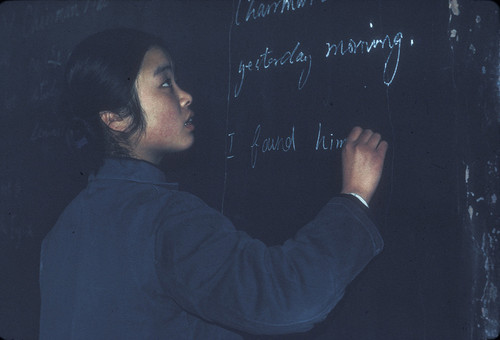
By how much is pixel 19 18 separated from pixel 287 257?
1.77 m

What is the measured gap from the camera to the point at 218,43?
1376mm

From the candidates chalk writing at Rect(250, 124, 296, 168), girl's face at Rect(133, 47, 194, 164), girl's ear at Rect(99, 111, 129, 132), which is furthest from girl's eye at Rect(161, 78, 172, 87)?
chalk writing at Rect(250, 124, 296, 168)

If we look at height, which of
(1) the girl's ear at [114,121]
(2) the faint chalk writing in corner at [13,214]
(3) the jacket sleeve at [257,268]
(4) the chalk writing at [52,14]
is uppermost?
(4) the chalk writing at [52,14]

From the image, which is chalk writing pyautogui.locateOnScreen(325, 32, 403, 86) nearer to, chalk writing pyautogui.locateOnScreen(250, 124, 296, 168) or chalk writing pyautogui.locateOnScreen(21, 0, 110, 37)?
chalk writing pyautogui.locateOnScreen(250, 124, 296, 168)

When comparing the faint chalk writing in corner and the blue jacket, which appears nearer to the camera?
the blue jacket

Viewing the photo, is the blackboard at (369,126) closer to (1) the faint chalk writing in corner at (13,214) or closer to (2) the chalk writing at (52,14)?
(2) the chalk writing at (52,14)

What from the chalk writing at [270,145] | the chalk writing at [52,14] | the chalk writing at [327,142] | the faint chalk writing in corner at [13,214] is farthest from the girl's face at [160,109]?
the faint chalk writing in corner at [13,214]

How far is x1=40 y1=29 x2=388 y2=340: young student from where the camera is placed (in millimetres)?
869

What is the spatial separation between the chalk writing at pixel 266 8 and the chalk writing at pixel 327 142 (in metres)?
0.31

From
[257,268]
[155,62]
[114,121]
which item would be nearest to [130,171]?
[114,121]

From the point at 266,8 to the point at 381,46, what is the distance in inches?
13.7

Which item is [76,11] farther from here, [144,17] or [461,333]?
[461,333]

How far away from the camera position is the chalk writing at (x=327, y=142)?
1.12 m

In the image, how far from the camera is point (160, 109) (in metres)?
1.15
